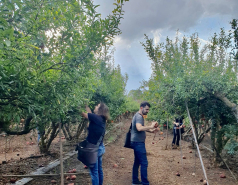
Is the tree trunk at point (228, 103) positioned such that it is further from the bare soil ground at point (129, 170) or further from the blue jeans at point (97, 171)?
the blue jeans at point (97, 171)

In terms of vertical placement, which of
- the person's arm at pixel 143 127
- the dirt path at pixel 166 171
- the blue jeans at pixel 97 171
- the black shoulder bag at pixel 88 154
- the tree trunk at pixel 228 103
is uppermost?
the tree trunk at pixel 228 103

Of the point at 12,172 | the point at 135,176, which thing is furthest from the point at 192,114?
the point at 12,172

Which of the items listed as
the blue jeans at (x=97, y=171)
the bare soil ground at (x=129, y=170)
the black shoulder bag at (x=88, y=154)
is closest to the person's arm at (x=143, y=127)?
the blue jeans at (x=97, y=171)

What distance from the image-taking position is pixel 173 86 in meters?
4.50

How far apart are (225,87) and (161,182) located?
2.63 meters

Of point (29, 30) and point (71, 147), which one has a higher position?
point (29, 30)

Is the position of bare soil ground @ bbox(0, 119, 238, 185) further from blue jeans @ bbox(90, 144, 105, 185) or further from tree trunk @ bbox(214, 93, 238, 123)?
tree trunk @ bbox(214, 93, 238, 123)

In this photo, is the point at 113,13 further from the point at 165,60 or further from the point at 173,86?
the point at 165,60

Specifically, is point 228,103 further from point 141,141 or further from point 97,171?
point 97,171

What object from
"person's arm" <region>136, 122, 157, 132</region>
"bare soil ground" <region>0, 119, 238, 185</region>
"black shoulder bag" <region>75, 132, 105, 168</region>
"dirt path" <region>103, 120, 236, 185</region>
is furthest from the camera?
"dirt path" <region>103, 120, 236, 185</region>

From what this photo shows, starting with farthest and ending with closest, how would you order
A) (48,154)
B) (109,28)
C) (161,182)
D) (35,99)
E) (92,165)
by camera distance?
(48,154), (161,182), (92,165), (109,28), (35,99)

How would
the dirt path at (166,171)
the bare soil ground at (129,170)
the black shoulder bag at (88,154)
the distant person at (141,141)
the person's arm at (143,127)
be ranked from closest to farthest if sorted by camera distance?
the black shoulder bag at (88,154)
the person's arm at (143,127)
the distant person at (141,141)
the bare soil ground at (129,170)
the dirt path at (166,171)

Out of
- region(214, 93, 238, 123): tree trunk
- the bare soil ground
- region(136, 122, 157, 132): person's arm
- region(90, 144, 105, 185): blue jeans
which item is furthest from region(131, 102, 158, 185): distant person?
region(214, 93, 238, 123): tree trunk

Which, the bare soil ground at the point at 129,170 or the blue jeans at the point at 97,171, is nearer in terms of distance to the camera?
the blue jeans at the point at 97,171
